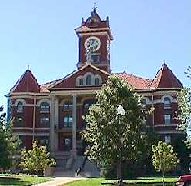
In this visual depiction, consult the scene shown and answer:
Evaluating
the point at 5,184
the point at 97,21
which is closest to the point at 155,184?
the point at 5,184

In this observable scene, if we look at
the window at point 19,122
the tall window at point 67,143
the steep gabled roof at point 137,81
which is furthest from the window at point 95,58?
the window at point 19,122

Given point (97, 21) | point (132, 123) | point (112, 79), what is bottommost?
point (132, 123)

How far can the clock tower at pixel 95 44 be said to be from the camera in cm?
7688

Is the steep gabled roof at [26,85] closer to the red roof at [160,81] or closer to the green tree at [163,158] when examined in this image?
the red roof at [160,81]

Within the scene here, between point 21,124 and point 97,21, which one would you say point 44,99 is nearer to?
point 21,124

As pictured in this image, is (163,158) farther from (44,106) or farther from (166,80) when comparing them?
(44,106)

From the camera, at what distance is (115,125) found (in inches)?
1352

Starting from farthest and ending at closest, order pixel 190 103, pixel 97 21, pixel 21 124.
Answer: pixel 97 21 → pixel 21 124 → pixel 190 103

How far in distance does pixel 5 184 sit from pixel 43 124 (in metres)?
36.5

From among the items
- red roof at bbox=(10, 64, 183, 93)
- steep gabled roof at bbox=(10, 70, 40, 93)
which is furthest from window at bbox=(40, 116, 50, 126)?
steep gabled roof at bbox=(10, 70, 40, 93)

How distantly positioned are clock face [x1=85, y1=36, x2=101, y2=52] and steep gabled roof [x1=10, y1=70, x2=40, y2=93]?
10.2m

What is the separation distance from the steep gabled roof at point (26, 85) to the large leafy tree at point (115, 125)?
37207 millimetres

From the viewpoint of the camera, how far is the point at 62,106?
7112cm

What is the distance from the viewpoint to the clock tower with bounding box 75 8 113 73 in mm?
76875
